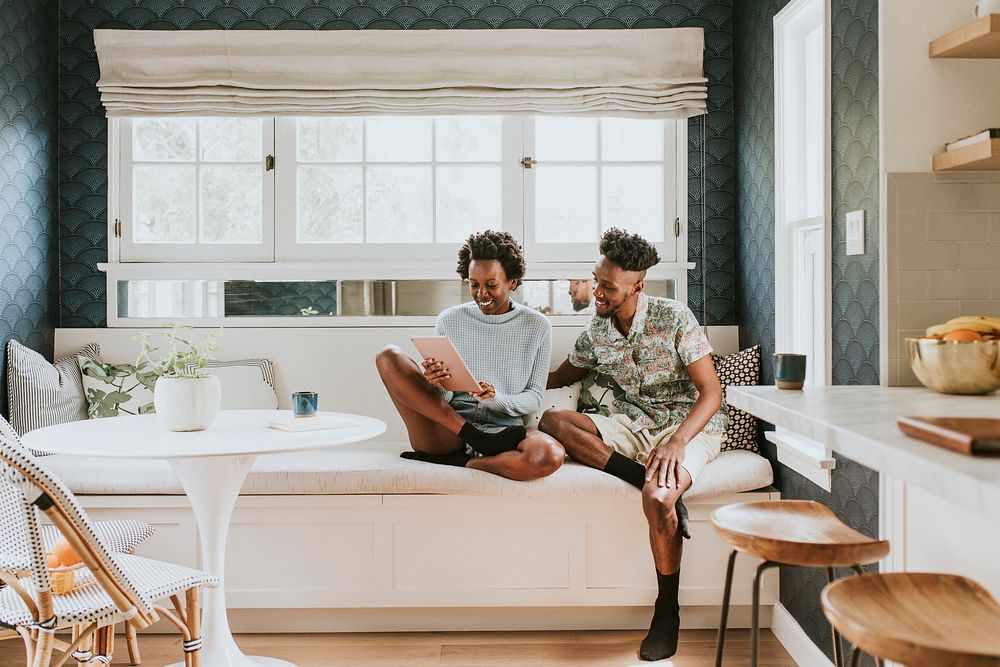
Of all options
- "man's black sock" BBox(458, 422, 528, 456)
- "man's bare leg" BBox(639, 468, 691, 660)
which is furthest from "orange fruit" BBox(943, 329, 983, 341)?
"man's black sock" BBox(458, 422, 528, 456)

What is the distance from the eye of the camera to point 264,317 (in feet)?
12.3

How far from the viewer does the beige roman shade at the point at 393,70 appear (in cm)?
368

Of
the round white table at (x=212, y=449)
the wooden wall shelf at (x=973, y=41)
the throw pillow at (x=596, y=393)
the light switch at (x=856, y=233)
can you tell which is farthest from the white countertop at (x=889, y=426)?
the throw pillow at (x=596, y=393)

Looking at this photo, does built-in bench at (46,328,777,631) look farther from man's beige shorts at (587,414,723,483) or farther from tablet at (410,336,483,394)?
tablet at (410,336,483,394)

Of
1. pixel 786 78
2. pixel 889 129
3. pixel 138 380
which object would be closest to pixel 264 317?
pixel 138 380

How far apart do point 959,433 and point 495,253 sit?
2220 millimetres

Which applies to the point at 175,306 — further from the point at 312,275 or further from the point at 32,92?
the point at 32,92

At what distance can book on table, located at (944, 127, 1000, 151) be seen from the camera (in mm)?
1819

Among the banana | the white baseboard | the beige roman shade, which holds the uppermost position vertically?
the beige roman shade

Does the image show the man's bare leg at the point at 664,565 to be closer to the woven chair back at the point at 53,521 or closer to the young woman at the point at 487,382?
the young woman at the point at 487,382

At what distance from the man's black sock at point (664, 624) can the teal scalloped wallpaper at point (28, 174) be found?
8.38 feet

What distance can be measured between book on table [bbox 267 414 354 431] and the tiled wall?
147 centimetres

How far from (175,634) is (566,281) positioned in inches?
81.5

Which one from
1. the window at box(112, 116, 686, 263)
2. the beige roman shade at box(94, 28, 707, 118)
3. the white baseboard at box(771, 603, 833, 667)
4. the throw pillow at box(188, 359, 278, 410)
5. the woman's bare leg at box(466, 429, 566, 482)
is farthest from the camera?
the window at box(112, 116, 686, 263)
